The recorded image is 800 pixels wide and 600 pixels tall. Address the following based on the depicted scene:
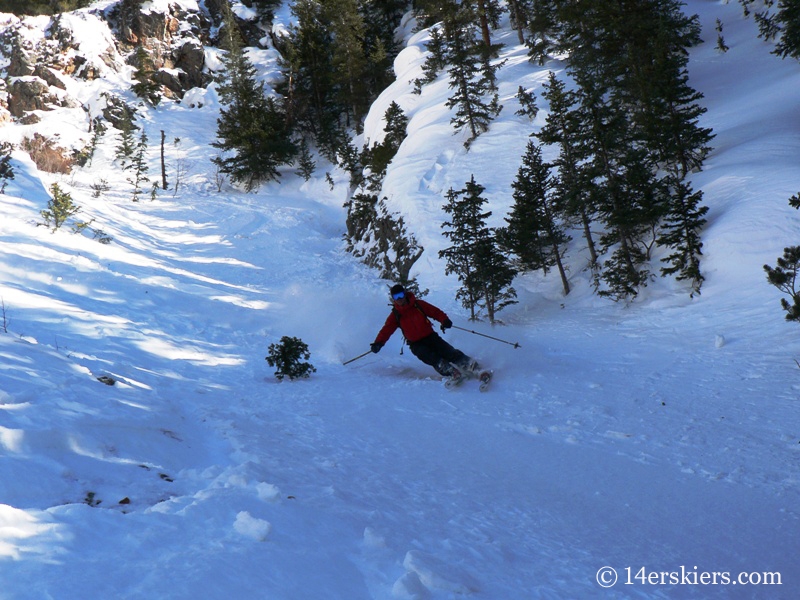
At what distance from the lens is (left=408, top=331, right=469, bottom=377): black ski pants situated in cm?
992

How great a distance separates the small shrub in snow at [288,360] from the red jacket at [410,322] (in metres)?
1.74

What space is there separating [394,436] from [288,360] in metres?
4.01

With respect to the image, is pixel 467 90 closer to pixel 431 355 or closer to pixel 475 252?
pixel 475 252

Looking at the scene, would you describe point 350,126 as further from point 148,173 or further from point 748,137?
point 748,137

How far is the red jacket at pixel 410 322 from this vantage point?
1040cm

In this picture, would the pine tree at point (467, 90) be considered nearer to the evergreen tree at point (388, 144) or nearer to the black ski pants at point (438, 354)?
the evergreen tree at point (388, 144)

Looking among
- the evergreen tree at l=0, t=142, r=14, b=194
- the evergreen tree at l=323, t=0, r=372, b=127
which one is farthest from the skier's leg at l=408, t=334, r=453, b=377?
the evergreen tree at l=323, t=0, r=372, b=127

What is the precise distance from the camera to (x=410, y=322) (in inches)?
411

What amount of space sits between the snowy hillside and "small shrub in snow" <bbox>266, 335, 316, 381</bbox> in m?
0.45

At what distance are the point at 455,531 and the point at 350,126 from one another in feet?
157

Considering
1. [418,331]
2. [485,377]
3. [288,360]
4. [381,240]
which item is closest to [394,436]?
[485,377]

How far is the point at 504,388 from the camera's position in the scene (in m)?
9.36

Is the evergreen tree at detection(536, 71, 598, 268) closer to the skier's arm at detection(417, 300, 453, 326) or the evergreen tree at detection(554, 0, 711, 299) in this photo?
the evergreen tree at detection(554, 0, 711, 299)

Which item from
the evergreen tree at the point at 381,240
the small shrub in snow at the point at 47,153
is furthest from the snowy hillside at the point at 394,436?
the small shrub in snow at the point at 47,153
